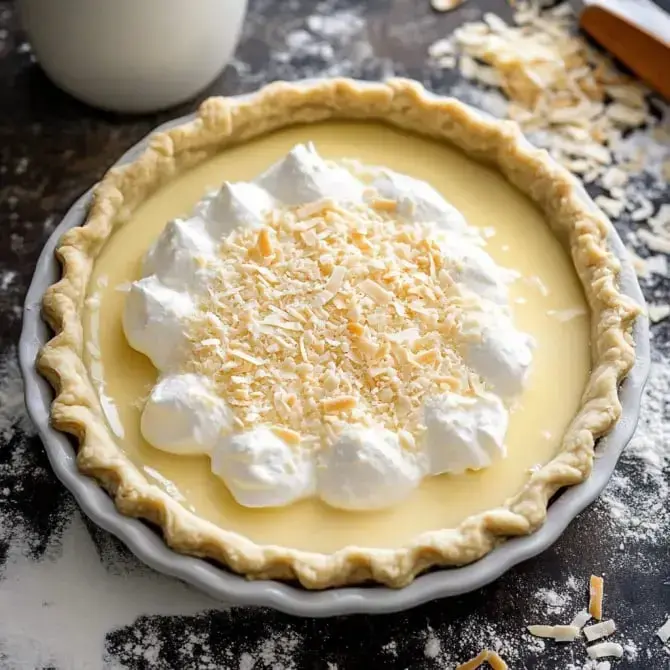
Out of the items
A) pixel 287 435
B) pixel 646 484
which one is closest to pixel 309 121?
pixel 287 435

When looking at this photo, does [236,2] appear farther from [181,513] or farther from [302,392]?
[181,513]

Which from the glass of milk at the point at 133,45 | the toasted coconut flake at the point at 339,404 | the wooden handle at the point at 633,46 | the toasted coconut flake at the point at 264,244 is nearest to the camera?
the toasted coconut flake at the point at 339,404

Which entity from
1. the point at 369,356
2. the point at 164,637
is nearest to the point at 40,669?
the point at 164,637

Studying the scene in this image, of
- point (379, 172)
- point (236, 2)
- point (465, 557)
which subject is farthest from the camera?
point (236, 2)

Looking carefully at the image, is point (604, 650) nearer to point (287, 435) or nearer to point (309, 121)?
point (287, 435)

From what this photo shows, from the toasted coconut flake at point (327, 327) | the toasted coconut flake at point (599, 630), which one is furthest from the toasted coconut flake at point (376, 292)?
the toasted coconut flake at point (599, 630)

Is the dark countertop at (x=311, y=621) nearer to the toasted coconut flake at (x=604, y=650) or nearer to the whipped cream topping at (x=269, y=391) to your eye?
the toasted coconut flake at (x=604, y=650)

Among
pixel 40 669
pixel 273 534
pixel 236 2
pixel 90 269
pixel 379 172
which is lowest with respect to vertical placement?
pixel 40 669
